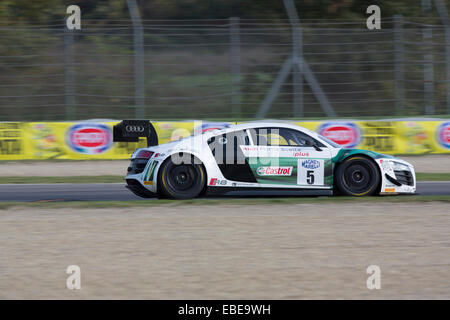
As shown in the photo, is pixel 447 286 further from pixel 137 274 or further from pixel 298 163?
pixel 298 163

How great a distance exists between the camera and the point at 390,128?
17.4m

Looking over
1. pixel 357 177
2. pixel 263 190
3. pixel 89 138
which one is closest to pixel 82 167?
pixel 89 138

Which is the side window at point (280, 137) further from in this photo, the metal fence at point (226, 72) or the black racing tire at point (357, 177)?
the metal fence at point (226, 72)

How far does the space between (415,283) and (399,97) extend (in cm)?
1509

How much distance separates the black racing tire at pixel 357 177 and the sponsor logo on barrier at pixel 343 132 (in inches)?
292

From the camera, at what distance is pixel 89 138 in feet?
55.5

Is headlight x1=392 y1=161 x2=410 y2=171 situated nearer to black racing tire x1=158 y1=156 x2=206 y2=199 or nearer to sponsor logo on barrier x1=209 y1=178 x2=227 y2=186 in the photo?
sponsor logo on barrier x1=209 y1=178 x2=227 y2=186

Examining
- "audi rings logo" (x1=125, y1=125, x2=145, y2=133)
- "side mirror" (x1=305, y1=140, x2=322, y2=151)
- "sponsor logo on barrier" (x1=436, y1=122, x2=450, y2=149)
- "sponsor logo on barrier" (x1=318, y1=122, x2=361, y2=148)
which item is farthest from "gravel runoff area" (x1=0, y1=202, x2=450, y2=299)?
"sponsor logo on barrier" (x1=436, y1=122, x2=450, y2=149)

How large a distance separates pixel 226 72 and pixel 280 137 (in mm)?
10002

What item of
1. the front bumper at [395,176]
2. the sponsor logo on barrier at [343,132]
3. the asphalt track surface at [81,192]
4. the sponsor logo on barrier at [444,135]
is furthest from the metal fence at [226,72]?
the front bumper at [395,176]

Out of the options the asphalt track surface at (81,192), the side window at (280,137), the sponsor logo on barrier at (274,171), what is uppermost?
the side window at (280,137)

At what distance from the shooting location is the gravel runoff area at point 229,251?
205 inches
